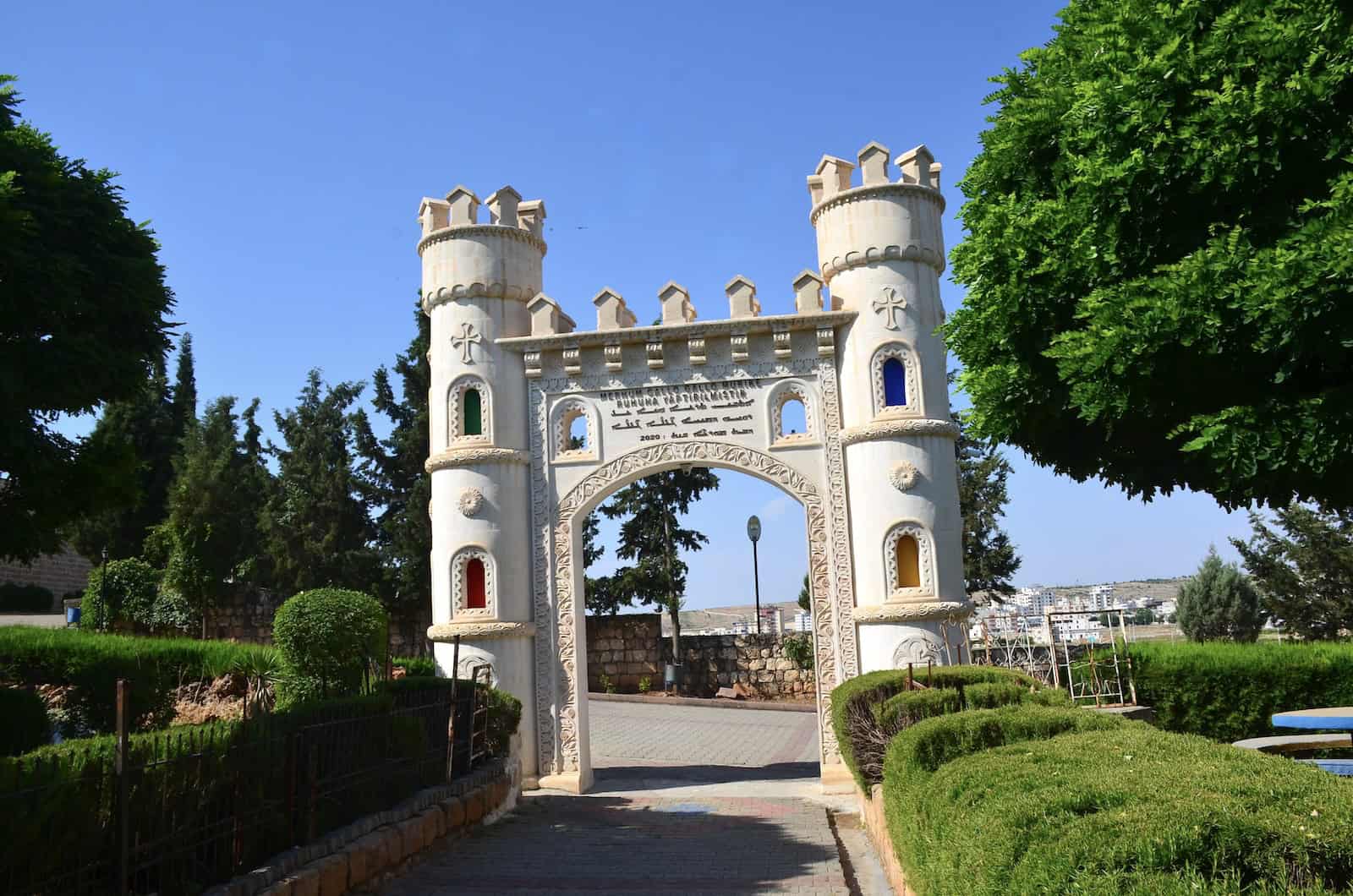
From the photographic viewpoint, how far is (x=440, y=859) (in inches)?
339

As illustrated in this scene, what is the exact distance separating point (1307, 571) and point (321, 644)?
69.2 ft

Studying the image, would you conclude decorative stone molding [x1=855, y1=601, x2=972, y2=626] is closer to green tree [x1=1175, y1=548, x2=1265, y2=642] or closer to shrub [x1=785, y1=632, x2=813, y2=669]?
shrub [x1=785, y1=632, x2=813, y2=669]

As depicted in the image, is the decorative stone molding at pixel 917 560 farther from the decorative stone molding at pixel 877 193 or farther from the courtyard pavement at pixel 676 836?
the decorative stone molding at pixel 877 193

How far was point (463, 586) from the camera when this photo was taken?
14070mm

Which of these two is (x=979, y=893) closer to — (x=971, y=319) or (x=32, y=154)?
(x=971, y=319)

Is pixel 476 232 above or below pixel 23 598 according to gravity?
above

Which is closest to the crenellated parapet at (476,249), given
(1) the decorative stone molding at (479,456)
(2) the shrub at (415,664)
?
(1) the decorative stone molding at (479,456)

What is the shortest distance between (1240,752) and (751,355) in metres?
9.97

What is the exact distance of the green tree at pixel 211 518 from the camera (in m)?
24.8

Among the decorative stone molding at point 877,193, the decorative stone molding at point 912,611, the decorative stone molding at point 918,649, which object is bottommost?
the decorative stone molding at point 918,649

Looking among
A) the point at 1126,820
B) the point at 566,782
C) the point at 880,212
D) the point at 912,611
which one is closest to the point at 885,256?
the point at 880,212

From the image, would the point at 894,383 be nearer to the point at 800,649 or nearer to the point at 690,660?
the point at 800,649

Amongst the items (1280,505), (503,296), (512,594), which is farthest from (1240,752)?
(503,296)

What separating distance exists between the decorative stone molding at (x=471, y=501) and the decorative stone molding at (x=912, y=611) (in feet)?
17.0
